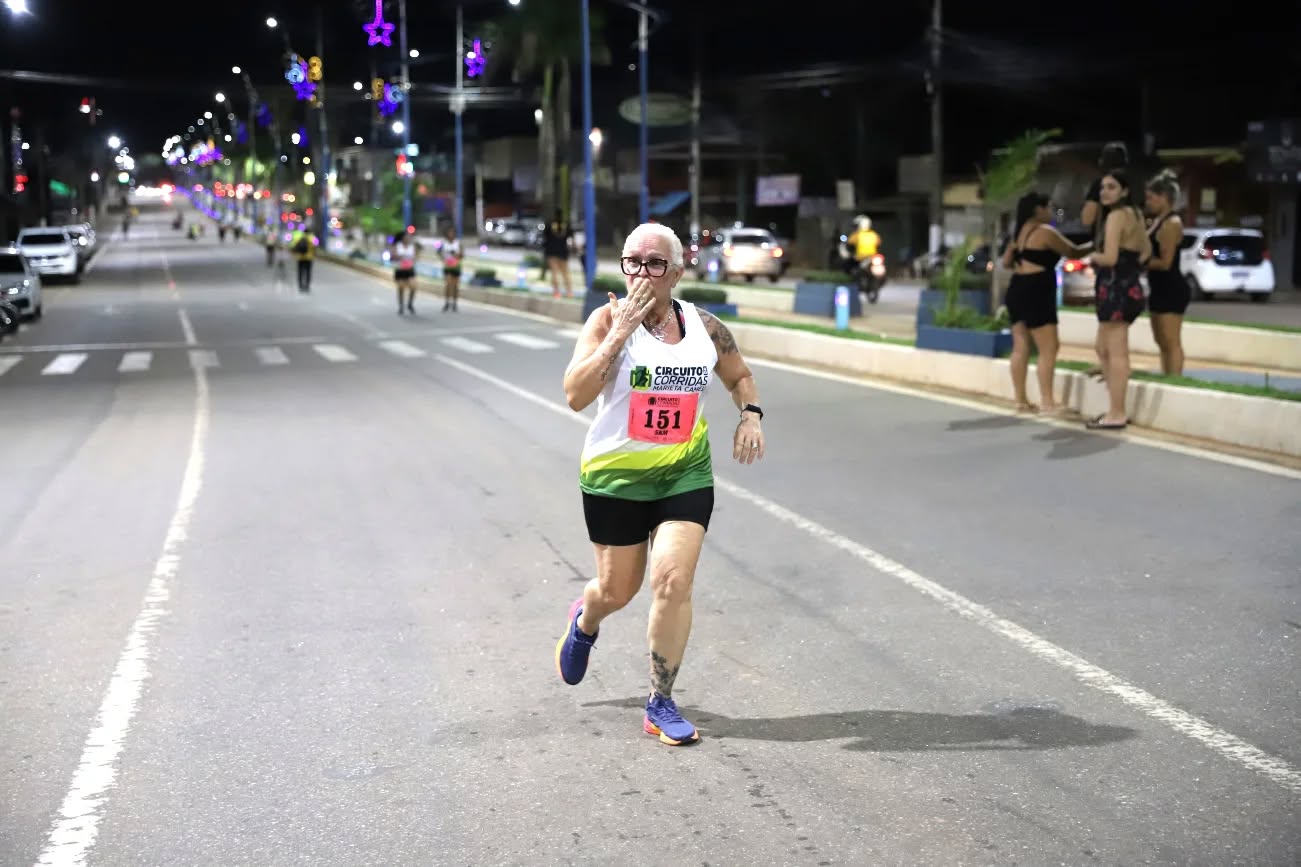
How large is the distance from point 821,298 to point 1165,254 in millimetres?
16956

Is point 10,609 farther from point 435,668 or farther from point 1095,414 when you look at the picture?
point 1095,414

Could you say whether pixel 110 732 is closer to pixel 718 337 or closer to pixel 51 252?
pixel 718 337

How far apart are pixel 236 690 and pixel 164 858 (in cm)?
174

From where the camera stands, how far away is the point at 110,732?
18.6ft

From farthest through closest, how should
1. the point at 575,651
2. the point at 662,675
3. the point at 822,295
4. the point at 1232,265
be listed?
the point at 1232,265 < the point at 822,295 < the point at 575,651 < the point at 662,675

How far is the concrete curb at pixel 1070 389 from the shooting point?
38.5 feet

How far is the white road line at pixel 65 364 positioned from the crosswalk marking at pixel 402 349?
4.60 meters

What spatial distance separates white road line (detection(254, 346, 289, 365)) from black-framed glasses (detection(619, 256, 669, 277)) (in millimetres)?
17885

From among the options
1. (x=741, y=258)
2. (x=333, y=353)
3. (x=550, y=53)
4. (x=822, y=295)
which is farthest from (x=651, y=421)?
(x=550, y=53)

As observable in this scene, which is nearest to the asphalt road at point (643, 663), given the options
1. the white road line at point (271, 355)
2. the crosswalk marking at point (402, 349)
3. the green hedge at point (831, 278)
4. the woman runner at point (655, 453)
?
the woman runner at point (655, 453)

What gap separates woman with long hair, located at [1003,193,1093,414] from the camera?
42.2 feet

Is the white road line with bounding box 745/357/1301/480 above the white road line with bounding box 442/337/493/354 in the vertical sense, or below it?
below

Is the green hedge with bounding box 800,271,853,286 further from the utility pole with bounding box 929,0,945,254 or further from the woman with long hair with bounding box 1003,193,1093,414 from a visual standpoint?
the woman with long hair with bounding box 1003,193,1093,414

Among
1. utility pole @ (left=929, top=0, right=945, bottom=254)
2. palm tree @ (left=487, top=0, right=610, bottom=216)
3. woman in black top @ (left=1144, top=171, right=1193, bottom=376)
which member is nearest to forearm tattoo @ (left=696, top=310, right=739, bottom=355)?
woman in black top @ (left=1144, top=171, right=1193, bottom=376)
